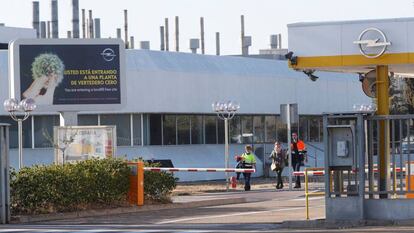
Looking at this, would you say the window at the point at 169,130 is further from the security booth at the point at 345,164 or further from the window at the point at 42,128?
the security booth at the point at 345,164

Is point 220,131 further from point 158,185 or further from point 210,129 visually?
point 158,185

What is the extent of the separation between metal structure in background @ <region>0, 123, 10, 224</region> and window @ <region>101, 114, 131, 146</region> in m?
23.9

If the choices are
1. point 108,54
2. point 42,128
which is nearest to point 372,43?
point 108,54

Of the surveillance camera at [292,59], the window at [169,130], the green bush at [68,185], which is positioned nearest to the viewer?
the surveillance camera at [292,59]

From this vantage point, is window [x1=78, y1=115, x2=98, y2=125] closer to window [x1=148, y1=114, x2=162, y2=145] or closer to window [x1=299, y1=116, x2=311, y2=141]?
window [x1=148, y1=114, x2=162, y2=145]

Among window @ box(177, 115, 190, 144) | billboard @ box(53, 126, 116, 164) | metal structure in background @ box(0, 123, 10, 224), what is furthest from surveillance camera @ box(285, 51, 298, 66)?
window @ box(177, 115, 190, 144)

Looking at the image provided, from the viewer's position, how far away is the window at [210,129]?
2047 inches

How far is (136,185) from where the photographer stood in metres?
28.2

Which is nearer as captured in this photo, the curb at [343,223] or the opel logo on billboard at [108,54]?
the curb at [343,223]

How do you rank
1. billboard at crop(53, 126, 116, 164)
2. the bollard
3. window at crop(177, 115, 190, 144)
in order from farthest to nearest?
1. window at crop(177, 115, 190, 144)
2. billboard at crop(53, 126, 116, 164)
3. the bollard

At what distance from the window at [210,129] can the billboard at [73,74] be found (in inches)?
674

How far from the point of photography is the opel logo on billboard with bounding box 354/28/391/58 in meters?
21.0

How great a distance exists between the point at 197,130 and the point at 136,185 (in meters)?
23.3

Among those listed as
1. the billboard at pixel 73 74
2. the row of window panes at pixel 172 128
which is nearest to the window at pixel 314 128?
the row of window panes at pixel 172 128
